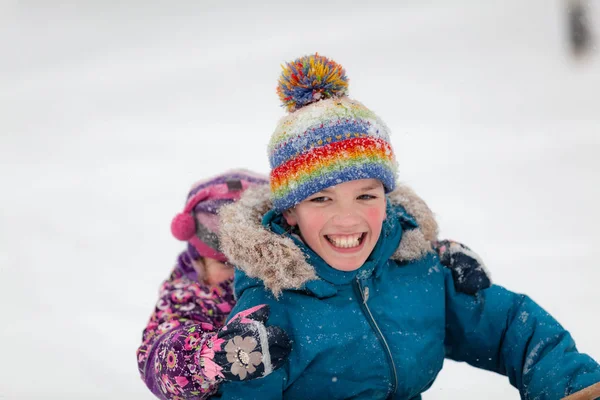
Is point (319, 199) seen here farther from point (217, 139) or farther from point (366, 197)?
point (217, 139)

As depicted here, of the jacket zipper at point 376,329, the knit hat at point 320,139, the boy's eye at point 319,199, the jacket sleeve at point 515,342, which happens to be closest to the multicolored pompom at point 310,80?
the knit hat at point 320,139

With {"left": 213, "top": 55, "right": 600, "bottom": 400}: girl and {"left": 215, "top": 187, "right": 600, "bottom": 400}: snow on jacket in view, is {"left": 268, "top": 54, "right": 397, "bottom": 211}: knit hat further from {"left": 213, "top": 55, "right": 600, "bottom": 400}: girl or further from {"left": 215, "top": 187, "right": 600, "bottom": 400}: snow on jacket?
{"left": 215, "top": 187, "right": 600, "bottom": 400}: snow on jacket

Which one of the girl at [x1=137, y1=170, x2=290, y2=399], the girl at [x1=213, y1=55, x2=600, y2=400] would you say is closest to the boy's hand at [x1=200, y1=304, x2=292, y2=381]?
the girl at [x1=137, y1=170, x2=290, y2=399]

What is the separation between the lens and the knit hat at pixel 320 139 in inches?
69.9

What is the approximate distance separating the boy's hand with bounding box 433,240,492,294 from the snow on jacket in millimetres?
28

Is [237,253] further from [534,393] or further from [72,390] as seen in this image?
[72,390]

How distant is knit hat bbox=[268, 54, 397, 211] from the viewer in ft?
5.82

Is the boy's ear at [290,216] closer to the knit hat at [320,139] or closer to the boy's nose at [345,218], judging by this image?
the knit hat at [320,139]

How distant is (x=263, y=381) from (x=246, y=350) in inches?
6.5

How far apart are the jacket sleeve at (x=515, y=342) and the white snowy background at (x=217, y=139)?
2.24ft

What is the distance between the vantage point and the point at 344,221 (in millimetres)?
1790

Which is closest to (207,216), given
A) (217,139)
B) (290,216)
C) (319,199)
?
(290,216)

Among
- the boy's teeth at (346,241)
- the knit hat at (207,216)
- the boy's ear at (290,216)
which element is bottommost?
the boy's teeth at (346,241)

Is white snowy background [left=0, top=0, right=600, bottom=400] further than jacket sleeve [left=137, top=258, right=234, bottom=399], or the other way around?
white snowy background [left=0, top=0, right=600, bottom=400]
